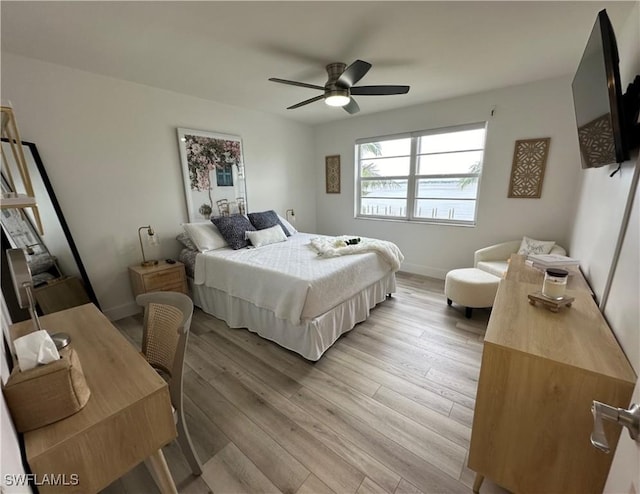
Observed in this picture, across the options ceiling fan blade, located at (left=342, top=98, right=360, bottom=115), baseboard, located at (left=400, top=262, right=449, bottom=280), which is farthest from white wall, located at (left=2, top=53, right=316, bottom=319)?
baseboard, located at (left=400, top=262, right=449, bottom=280)

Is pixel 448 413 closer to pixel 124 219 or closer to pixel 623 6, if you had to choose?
pixel 623 6

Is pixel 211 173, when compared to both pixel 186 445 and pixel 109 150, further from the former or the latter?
pixel 186 445

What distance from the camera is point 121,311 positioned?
9.59ft

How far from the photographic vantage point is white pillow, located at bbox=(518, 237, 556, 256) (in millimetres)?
2861

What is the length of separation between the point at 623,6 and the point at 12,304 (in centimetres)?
482

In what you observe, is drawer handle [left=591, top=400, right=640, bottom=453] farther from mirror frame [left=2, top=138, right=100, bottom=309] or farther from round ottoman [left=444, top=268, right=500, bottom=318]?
mirror frame [left=2, top=138, right=100, bottom=309]

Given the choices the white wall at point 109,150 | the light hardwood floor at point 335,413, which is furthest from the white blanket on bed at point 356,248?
the white wall at point 109,150

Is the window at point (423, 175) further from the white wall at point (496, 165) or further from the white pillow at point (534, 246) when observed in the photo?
the white pillow at point (534, 246)

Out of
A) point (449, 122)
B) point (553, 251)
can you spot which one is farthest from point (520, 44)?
point (553, 251)

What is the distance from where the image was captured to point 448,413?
168cm

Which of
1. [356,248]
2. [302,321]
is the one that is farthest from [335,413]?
[356,248]

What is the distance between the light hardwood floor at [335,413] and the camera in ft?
4.33

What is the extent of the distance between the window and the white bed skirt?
56.5 inches

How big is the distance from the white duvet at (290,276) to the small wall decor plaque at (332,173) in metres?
2.05
